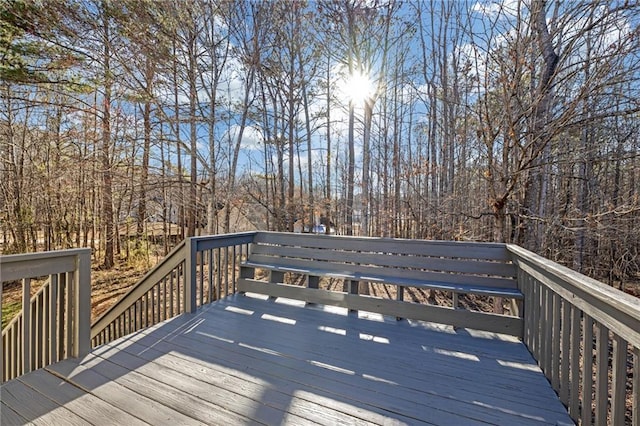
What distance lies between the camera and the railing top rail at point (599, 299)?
1.02 meters

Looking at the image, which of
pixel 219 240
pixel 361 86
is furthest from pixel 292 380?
pixel 361 86

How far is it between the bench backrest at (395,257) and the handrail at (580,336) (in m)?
0.36

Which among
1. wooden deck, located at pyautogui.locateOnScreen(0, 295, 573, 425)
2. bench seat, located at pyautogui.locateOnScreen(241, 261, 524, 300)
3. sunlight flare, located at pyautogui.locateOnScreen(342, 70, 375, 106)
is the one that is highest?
sunlight flare, located at pyautogui.locateOnScreen(342, 70, 375, 106)

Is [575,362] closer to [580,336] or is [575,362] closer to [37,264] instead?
[580,336]

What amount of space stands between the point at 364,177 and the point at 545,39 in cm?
370

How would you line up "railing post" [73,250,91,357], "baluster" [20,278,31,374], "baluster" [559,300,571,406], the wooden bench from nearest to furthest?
"baluster" [559,300,571,406] < "baluster" [20,278,31,374] < "railing post" [73,250,91,357] < the wooden bench

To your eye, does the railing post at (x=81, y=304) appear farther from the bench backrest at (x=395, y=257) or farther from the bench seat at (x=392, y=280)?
the bench backrest at (x=395, y=257)

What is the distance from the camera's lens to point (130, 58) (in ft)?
20.2

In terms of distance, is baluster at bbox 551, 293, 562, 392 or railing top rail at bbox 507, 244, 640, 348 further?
baluster at bbox 551, 293, 562, 392

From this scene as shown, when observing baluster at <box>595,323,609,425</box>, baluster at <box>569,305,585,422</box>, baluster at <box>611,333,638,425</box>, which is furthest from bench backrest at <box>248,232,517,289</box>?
baluster at <box>611,333,638,425</box>

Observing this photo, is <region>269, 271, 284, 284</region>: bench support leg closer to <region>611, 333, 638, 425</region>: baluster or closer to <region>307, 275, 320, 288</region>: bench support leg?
<region>307, 275, 320, 288</region>: bench support leg

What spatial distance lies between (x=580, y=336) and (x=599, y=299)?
728 millimetres

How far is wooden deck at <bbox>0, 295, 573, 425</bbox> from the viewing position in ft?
5.10

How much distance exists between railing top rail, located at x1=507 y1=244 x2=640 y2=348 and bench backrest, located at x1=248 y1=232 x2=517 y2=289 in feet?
2.86
